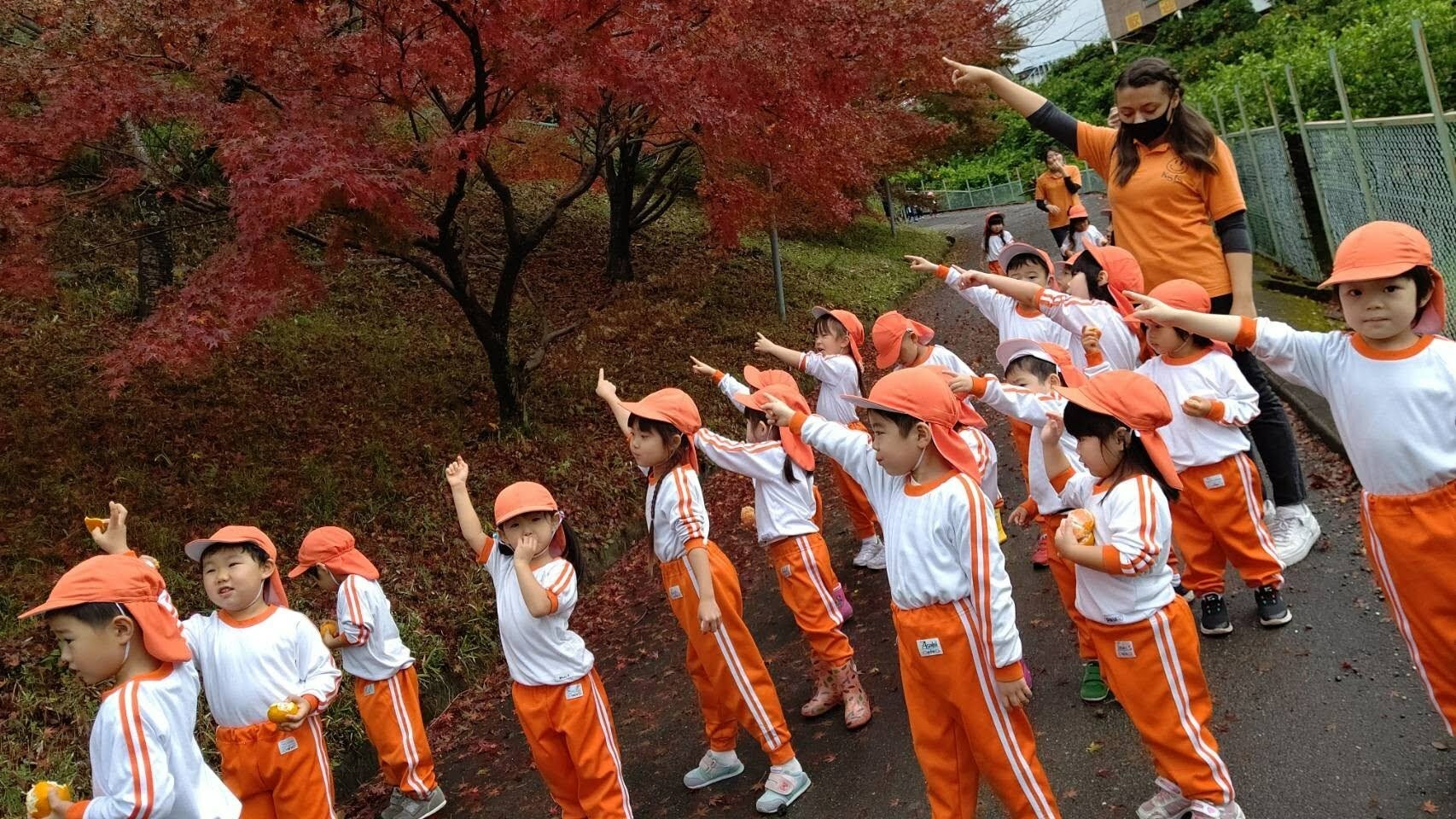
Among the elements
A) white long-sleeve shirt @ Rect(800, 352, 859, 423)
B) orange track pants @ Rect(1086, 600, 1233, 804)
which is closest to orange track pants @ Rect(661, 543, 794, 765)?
orange track pants @ Rect(1086, 600, 1233, 804)

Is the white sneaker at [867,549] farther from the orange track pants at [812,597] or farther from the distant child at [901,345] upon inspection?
the orange track pants at [812,597]

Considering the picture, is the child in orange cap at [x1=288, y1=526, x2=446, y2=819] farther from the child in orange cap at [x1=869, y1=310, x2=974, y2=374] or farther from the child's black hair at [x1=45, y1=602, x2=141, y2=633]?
the child in orange cap at [x1=869, y1=310, x2=974, y2=374]

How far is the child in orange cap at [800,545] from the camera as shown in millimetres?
4750

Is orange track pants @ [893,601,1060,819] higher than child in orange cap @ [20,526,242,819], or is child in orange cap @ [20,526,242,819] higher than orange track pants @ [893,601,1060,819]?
child in orange cap @ [20,526,242,819]

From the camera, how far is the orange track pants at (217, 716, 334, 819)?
3.83m

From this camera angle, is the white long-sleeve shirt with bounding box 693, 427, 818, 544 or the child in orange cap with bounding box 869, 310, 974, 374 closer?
the white long-sleeve shirt with bounding box 693, 427, 818, 544

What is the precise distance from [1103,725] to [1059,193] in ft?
29.5

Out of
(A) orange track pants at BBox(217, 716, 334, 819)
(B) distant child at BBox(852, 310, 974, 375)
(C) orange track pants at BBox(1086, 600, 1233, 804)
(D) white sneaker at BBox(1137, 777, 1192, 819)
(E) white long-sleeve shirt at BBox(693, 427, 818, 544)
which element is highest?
(B) distant child at BBox(852, 310, 974, 375)

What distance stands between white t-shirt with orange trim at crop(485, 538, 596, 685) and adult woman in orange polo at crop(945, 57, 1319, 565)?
298 centimetres

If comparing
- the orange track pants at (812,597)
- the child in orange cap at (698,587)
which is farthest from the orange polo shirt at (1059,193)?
the child in orange cap at (698,587)

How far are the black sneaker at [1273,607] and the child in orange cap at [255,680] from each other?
4141 millimetres

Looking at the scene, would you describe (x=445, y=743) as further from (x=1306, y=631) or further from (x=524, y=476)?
(x=1306, y=631)

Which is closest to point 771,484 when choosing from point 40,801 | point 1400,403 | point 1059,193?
point 1400,403

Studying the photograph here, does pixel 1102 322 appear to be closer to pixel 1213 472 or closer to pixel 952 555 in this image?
pixel 1213 472
